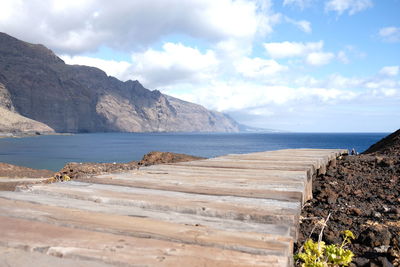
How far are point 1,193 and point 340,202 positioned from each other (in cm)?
449

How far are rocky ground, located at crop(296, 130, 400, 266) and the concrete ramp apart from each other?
3.11 feet

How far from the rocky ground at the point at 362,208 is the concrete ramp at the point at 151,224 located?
37.3 inches

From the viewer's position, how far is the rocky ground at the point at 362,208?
310 cm

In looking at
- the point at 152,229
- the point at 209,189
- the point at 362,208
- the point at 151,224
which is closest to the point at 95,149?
the point at 362,208

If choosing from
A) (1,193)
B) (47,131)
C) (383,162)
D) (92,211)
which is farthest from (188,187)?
(47,131)

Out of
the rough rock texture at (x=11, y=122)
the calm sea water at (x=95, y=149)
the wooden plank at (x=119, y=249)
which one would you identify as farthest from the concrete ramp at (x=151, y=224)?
the rough rock texture at (x=11, y=122)

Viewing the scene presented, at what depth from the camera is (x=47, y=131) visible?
7392 inches

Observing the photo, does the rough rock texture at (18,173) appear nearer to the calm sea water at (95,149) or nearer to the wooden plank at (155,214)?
the calm sea water at (95,149)

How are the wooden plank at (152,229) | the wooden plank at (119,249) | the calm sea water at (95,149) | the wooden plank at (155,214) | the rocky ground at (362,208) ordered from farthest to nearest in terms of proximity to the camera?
the calm sea water at (95,149), the rocky ground at (362,208), the wooden plank at (155,214), the wooden plank at (152,229), the wooden plank at (119,249)

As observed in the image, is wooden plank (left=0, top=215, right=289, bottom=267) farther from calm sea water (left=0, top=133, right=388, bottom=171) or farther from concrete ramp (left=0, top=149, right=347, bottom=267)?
calm sea water (left=0, top=133, right=388, bottom=171)

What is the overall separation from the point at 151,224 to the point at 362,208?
3.86m

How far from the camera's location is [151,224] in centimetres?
179

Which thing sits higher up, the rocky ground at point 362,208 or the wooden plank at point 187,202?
the wooden plank at point 187,202

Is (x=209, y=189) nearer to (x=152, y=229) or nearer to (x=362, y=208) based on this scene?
(x=152, y=229)
